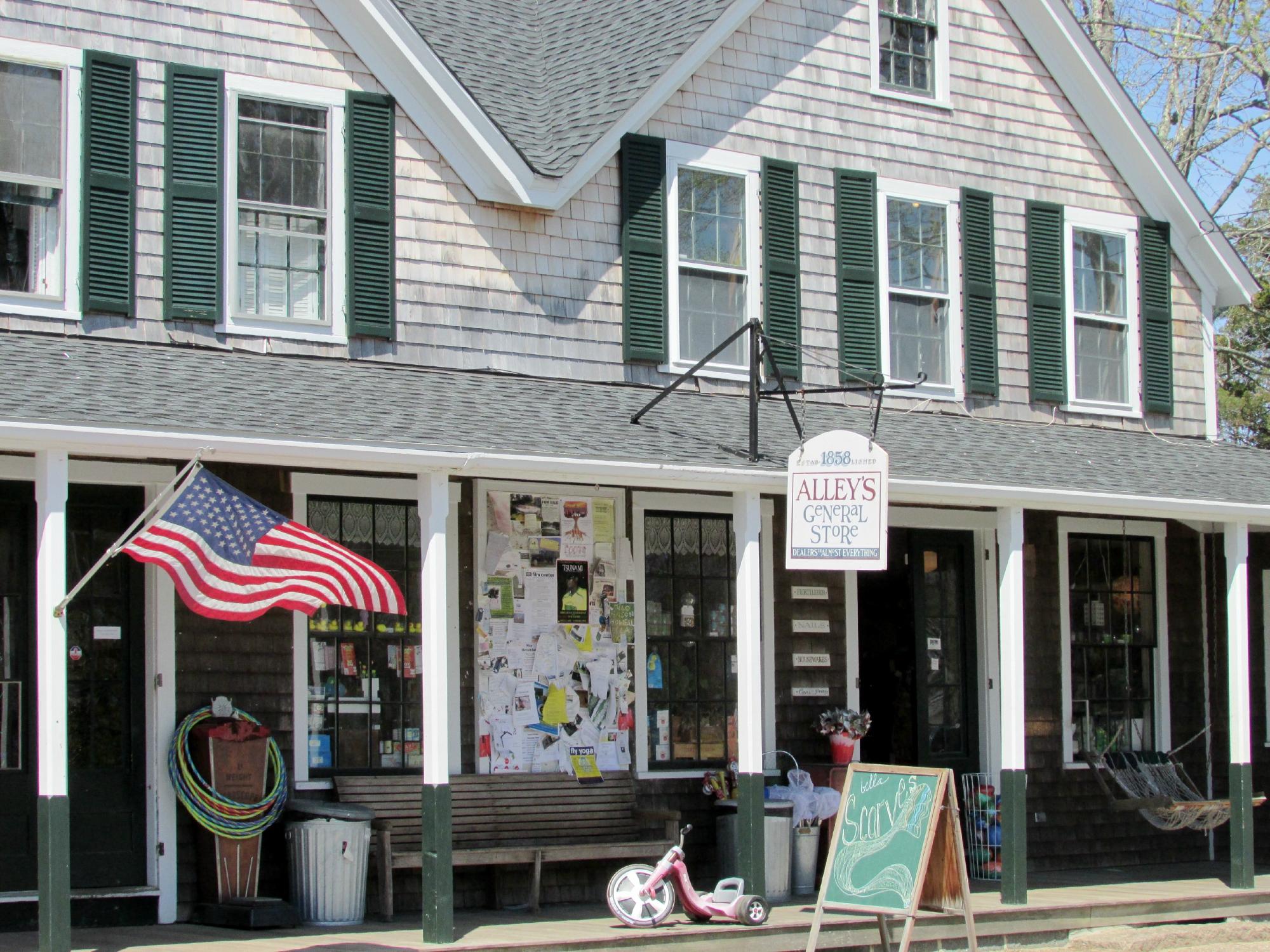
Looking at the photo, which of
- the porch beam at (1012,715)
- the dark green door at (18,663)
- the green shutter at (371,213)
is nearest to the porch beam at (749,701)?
the porch beam at (1012,715)

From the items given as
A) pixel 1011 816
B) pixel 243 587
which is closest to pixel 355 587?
pixel 243 587

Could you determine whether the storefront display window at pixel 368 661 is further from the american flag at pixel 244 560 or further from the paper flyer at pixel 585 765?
the american flag at pixel 244 560

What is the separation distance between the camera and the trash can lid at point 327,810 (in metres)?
10.6

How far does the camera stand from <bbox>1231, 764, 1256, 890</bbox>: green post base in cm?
1280

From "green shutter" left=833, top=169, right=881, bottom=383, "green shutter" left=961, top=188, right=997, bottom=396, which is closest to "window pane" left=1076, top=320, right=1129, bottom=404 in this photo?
"green shutter" left=961, top=188, right=997, bottom=396

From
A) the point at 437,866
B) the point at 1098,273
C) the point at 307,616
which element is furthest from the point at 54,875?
the point at 1098,273

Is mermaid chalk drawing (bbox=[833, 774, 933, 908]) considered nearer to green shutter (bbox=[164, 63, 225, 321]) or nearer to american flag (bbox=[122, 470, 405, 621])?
american flag (bbox=[122, 470, 405, 621])

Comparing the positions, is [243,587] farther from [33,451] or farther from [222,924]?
[222,924]

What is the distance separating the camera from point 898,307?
1416 cm

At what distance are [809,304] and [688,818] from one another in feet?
13.1

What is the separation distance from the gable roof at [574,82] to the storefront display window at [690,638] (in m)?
2.57

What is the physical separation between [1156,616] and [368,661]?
717cm

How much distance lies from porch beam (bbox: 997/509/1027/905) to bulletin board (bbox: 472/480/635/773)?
101 inches

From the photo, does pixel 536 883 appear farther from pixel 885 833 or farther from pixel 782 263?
pixel 782 263
